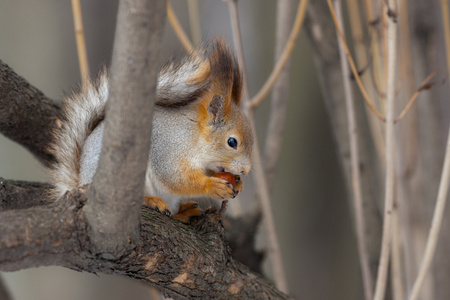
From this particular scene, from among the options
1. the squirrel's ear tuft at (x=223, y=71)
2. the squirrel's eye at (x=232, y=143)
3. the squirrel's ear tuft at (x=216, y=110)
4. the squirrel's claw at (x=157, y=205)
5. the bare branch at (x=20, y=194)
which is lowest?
the squirrel's claw at (x=157, y=205)

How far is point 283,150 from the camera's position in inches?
105

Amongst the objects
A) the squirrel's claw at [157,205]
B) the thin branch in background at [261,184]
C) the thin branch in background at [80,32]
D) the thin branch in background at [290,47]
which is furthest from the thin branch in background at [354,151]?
the thin branch in background at [80,32]

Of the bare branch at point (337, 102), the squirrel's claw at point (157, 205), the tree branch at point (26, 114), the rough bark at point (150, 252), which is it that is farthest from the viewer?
the bare branch at point (337, 102)

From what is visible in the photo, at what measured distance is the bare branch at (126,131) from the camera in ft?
2.00

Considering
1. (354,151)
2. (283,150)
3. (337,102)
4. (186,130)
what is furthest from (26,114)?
(283,150)

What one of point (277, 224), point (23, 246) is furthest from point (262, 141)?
point (23, 246)

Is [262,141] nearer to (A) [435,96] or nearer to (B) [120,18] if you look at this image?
(A) [435,96]

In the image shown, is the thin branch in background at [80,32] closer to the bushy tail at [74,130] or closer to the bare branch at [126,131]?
the bushy tail at [74,130]

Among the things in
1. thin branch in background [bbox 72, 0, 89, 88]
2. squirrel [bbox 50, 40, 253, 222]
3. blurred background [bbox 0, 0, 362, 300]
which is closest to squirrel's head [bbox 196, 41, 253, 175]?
squirrel [bbox 50, 40, 253, 222]

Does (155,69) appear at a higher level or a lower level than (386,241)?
higher

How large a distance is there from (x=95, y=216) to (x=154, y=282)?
0.23m

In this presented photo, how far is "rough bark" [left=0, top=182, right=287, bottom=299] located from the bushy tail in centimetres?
25

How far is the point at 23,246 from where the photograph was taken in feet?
2.33

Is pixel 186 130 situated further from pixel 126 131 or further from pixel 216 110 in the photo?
pixel 126 131
